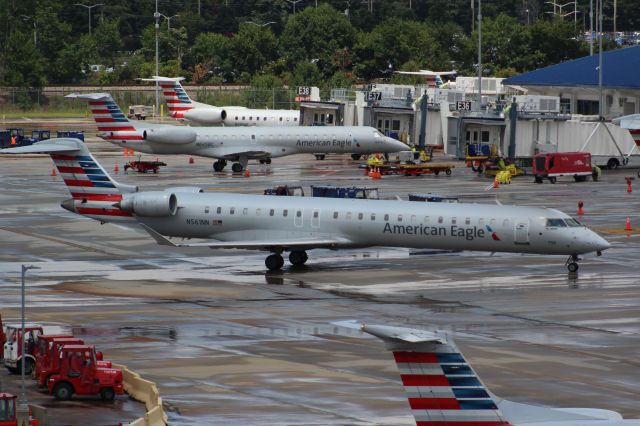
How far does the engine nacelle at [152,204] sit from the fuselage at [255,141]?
3696 cm

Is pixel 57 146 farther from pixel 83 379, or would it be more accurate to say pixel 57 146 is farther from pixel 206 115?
pixel 206 115

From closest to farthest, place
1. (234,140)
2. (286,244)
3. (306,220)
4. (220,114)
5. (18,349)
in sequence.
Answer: (18,349) → (286,244) → (306,220) → (234,140) → (220,114)

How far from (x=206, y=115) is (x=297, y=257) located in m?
62.2

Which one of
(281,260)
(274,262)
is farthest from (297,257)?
(274,262)

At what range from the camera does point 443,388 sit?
19.1 meters

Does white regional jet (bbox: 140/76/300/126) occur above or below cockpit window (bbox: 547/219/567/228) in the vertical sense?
above

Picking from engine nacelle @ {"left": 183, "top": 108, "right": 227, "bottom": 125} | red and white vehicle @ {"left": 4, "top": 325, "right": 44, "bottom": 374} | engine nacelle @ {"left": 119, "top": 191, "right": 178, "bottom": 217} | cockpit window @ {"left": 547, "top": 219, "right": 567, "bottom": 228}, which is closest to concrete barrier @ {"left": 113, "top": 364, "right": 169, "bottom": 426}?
red and white vehicle @ {"left": 4, "top": 325, "right": 44, "bottom": 374}

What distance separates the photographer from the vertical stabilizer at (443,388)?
61.6ft

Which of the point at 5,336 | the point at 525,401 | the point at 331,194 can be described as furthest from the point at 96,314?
the point at 331,194

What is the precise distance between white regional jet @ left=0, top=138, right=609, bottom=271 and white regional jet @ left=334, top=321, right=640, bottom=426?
1067 inches

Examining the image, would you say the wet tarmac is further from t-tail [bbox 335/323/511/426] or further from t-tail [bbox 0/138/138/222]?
t-tail [bbox 335/323/511/426]

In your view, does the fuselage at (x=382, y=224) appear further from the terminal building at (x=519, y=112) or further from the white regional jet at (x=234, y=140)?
the terminal building at (x=519, y=112)

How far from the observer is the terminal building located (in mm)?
91750

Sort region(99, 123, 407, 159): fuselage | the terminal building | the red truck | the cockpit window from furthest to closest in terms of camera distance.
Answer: the terminal building
region(99, 123, 407, 159): fuselage
the red truck
the cockpit window
